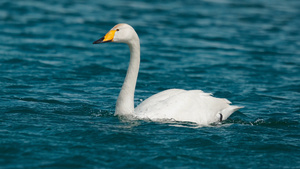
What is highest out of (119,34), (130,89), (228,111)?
(119,34)

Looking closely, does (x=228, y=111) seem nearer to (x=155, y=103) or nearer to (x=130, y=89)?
(x=155, y=103)

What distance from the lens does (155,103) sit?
10.5m

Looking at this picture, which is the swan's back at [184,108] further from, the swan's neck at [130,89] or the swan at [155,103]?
the swan's neck at [130,89]

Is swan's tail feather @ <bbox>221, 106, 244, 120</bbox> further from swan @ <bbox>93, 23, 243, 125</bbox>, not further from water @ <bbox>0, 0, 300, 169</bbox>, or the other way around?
swan @ <bbox>93, 23, 243, 125</bbox>

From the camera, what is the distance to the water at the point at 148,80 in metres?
8.72

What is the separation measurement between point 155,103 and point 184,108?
58 cm

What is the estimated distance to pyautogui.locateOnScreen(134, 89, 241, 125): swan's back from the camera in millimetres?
10234

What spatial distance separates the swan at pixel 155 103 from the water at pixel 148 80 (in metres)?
0.21

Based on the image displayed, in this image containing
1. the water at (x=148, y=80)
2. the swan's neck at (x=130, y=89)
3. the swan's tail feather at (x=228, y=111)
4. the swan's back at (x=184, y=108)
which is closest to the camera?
the water at (x=148, y=80)

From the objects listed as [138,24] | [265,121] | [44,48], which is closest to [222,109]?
[265,121]

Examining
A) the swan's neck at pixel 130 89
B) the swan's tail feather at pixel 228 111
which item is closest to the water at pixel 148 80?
the swan's tail feather at pixel 228 111

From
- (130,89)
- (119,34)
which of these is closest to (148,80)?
(130,89)

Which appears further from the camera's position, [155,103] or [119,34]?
[155,103]

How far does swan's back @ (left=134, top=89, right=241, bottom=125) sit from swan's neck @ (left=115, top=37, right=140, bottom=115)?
0.22 m
